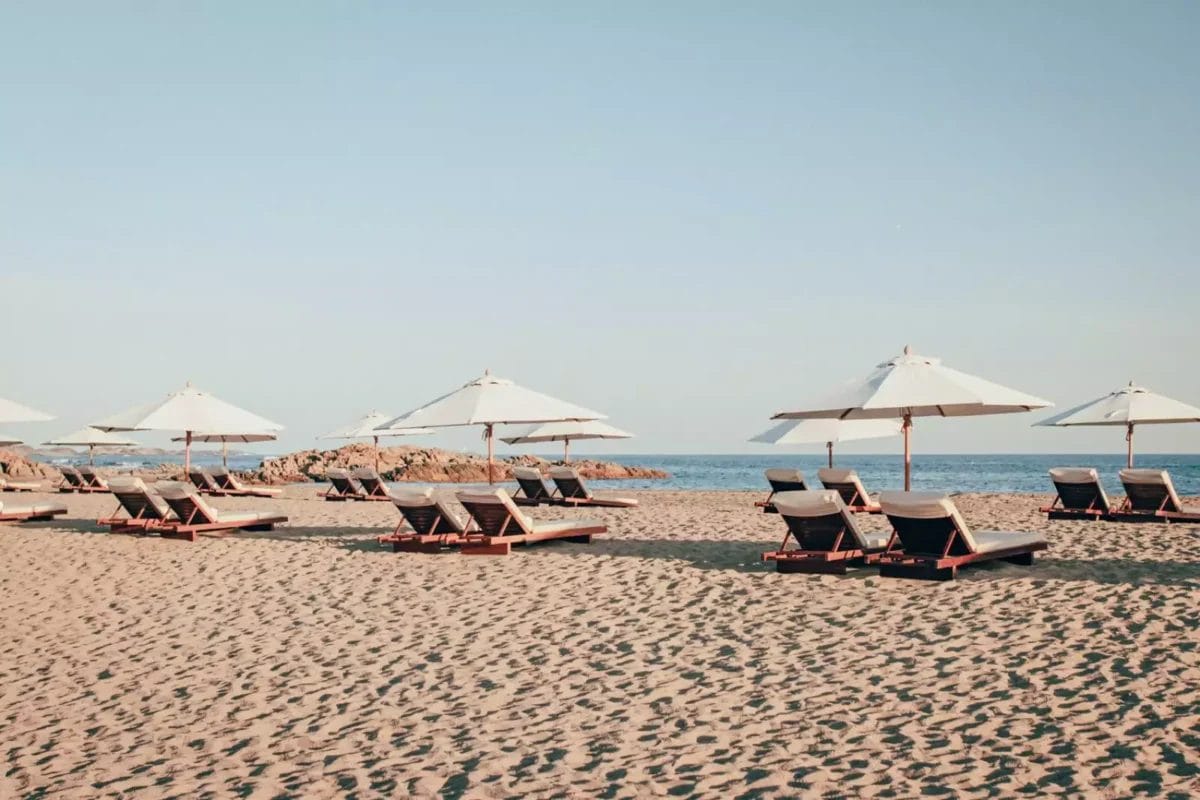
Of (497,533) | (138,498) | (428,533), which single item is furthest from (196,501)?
(497,533)

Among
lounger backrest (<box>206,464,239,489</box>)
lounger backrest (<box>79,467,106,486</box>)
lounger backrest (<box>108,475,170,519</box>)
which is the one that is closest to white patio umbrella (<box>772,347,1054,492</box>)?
lounger backrest (<box>108,475,170,519</box>)

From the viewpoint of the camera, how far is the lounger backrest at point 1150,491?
11.7 meters

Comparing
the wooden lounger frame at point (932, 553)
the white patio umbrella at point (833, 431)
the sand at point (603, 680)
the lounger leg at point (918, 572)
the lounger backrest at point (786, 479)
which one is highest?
the white patio umbrella at point (833, 431)

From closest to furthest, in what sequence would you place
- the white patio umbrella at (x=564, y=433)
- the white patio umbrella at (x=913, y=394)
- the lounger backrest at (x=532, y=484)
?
the white patio umbrella at (x=913, y=394)
the lounger backrest at (x=532, y=484)
the white patio umbrella at (x=564, y=433)

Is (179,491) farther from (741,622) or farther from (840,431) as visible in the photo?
(840,431)

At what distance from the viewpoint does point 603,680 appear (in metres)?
5.12

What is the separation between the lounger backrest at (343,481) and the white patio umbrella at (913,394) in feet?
37.7

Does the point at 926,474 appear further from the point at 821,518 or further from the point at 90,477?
the point at 821,518

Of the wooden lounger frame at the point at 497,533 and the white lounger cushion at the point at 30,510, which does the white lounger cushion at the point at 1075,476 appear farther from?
the white lounger cushion at the point at 30,510

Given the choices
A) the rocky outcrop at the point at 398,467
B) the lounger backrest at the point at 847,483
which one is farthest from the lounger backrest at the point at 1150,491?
the rocky outcrop at the point at 398,467

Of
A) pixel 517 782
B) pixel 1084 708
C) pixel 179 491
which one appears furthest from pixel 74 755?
pixel 179 491

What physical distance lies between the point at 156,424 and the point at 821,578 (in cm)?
987

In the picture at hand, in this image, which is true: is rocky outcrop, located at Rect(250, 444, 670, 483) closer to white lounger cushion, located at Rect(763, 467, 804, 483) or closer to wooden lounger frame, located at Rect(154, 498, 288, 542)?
white lounger cushion, located at Rect(763, 467, 804, 483)

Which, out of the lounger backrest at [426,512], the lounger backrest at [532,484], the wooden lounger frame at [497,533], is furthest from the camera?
the lounger backrest at [532,484]
